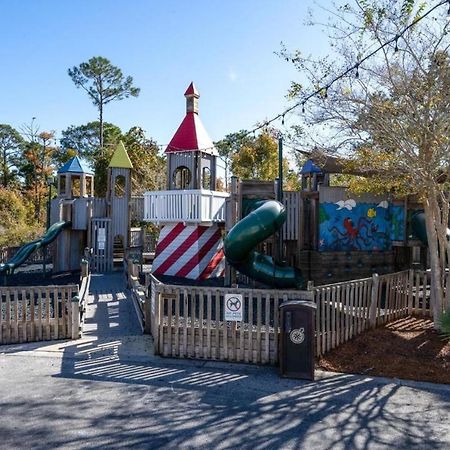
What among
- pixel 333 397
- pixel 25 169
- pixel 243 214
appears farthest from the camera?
pixel 25 169

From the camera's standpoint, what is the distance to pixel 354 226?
13164 millimetres

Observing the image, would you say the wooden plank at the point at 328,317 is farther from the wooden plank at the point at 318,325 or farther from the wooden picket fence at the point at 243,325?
the wooden plank at the point at 318,325

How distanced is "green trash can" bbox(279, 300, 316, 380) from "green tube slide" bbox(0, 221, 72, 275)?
13.0 m

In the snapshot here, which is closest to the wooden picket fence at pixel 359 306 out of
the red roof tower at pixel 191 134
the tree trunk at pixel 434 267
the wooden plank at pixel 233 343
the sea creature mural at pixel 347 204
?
the tree trunk at pixel 434 267

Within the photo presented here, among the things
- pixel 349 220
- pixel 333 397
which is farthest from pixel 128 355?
pixel 349 220

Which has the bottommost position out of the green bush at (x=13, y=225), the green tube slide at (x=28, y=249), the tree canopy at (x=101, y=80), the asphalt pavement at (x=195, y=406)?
the asphalt pavement at (x=195, y=406)

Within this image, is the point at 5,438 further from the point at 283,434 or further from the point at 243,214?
the point at 243,214

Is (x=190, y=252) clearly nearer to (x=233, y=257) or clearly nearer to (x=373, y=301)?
(x=233, y=257)

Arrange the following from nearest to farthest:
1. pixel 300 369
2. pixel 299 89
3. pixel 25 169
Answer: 1. pixel 300 369
2. pixel 299 89
3. pixel 25 169

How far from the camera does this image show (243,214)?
1258 cm

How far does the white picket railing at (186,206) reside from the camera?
1463 cm

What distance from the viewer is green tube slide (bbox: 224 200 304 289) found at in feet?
34.1

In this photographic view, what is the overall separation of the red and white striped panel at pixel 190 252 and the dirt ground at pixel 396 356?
8229 millimetres

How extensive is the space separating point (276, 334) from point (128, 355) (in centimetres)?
244
